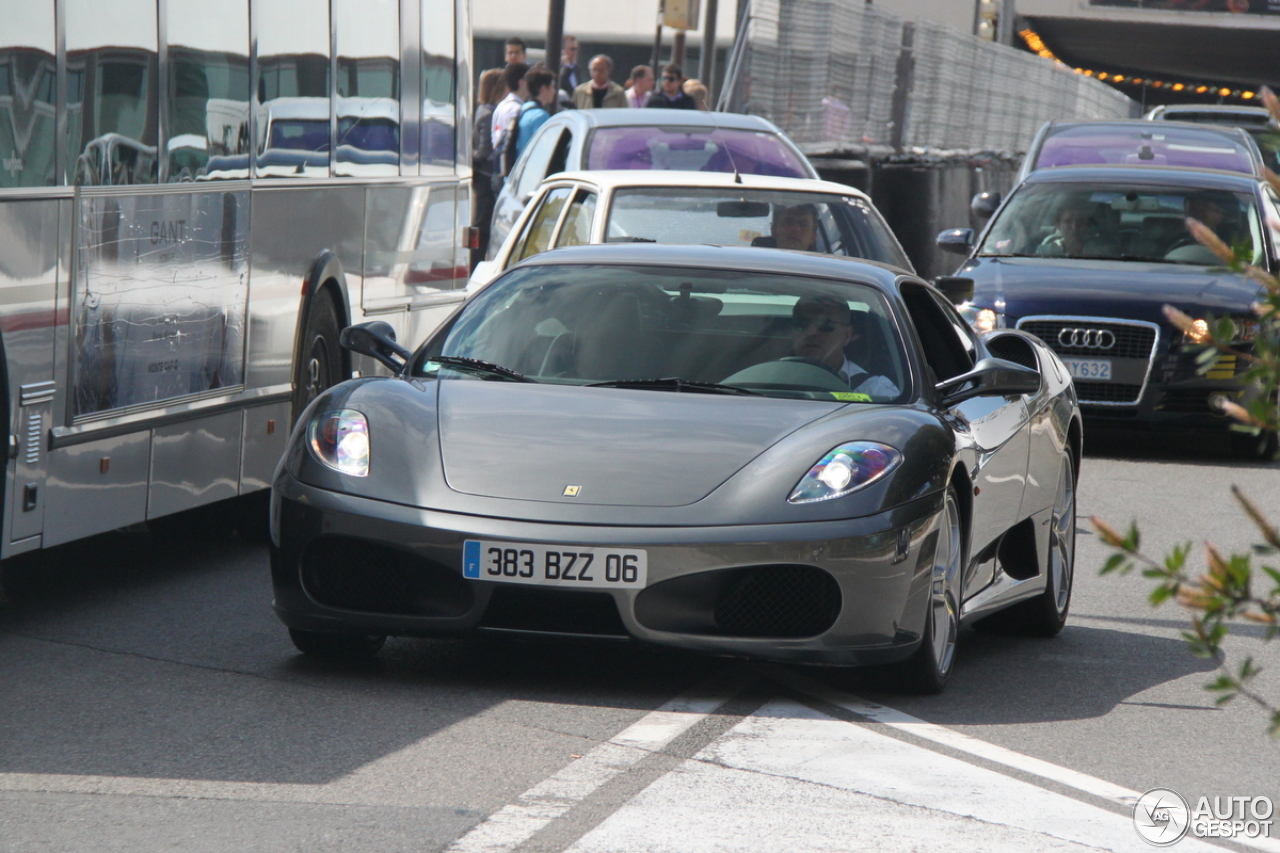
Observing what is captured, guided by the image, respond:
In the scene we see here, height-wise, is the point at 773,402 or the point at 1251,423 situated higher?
the point at 1251,423

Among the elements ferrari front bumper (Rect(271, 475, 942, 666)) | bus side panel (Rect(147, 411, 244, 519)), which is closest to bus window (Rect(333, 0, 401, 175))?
bus side panel (Rect(147, 411, 244, 519))

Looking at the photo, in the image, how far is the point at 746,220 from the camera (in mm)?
10891

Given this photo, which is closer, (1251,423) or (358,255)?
(1251,423)

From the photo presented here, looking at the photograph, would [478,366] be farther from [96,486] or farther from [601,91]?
[601,91]

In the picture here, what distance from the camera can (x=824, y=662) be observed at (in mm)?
6012

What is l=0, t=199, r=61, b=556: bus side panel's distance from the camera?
6.62m

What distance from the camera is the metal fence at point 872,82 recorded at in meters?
25.2

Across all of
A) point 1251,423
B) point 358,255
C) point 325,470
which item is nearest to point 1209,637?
point 1251,423

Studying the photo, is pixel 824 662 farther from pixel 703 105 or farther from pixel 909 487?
pixel 703 105

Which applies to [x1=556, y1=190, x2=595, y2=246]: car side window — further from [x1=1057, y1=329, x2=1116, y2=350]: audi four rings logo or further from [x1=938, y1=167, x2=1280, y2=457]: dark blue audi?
[x1=1057, y1=329, x2=1116, y2=350]: audi four rings logo

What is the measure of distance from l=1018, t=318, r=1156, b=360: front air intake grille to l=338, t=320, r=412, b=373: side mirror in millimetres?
7204

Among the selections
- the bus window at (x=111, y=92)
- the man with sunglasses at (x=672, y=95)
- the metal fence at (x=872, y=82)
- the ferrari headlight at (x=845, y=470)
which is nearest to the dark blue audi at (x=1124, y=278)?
the bus window at (x=111, y=92)

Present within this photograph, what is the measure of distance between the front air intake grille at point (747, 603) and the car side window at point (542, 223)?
18.4ft

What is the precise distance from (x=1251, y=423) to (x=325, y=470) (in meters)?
4.07
